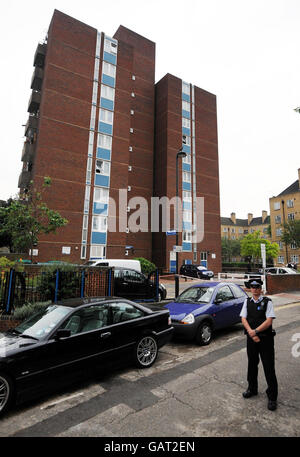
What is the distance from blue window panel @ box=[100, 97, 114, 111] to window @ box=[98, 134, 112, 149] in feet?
12.3

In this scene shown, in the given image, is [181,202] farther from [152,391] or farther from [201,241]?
[152,391]

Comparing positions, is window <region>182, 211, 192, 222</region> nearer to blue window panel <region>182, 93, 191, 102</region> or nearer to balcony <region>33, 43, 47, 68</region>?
blue window panel <region>182, 93, 191, 102</region>

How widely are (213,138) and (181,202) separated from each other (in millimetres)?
13264

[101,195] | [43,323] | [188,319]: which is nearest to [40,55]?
[101,195]

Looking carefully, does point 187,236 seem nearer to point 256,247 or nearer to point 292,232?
point 292,232

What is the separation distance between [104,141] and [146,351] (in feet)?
92.8

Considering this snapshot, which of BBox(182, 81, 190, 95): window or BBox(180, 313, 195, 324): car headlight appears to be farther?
BBox(182, 81, 190, 95): window

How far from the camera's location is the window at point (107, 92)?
30355mm

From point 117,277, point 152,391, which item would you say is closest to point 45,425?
point 152,391

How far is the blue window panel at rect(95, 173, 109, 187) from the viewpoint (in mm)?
28453

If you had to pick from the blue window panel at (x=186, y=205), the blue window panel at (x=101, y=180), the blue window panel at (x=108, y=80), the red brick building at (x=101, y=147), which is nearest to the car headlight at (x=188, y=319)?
the red brick building at (x=101, y=147)

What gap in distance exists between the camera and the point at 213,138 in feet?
131

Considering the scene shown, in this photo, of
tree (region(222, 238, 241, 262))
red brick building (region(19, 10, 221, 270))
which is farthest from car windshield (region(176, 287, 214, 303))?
tree (region(222, 238, 241, 262))

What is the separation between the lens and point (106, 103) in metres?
30.4
